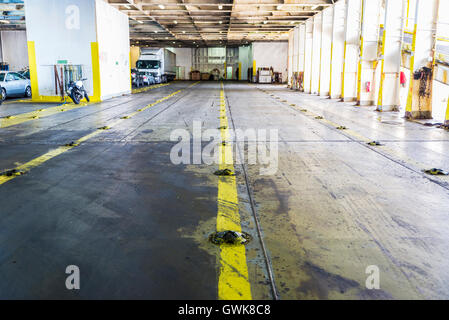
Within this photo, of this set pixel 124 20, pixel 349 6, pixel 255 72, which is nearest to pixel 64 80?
pixel 124 20

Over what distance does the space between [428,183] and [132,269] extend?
3.63 meters

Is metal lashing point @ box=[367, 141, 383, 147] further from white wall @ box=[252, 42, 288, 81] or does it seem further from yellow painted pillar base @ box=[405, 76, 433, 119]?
white wall @ box=[252, 42, 288, 81]

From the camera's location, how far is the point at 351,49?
17.5 metres

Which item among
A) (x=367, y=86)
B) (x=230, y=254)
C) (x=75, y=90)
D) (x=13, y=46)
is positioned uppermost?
(x=13, y=46)

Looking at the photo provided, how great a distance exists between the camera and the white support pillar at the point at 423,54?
10.5 meters

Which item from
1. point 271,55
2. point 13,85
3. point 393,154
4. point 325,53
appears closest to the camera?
point 393,154

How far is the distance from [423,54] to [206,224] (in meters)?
10.2

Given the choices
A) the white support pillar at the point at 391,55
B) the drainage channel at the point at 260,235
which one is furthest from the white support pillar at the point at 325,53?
the drainage channel at the point at 260,235

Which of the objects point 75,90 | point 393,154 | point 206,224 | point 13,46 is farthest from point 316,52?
point 13,46

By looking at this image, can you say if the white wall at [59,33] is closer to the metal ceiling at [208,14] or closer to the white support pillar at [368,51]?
the metal ceiling at [208,14]

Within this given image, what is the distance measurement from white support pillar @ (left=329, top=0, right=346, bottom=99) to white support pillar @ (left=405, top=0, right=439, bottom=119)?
29.6ft

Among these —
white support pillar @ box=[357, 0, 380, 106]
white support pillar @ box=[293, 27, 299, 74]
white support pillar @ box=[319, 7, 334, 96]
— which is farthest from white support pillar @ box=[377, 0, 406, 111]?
white support pillar @ box=[293, 27, 299, 74]

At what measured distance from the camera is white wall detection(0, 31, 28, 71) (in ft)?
118

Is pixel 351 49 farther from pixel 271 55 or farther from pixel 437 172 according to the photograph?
pixel 271 55
